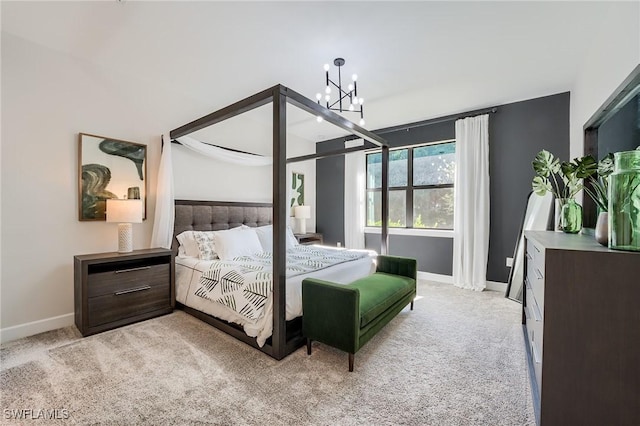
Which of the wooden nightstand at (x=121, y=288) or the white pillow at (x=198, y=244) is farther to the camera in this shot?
the white pillow at (x=198, y=244)

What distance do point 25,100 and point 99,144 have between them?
0.60 metres

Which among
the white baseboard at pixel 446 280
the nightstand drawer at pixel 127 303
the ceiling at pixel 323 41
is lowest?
the white baseboard at pixel 446 280

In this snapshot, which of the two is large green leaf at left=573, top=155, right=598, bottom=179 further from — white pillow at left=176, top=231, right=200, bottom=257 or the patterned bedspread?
white pillow at left=176, top=231, right=200, bottom=257

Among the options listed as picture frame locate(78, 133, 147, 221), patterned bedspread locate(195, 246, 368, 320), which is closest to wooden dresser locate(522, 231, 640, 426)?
patterned bedspread locate(195, 246, 368, 320)

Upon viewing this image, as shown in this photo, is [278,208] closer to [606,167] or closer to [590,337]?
[590,337]

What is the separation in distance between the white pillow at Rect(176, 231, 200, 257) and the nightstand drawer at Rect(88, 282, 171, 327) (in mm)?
453

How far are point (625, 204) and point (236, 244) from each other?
125 inches

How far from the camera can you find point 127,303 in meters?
2.64

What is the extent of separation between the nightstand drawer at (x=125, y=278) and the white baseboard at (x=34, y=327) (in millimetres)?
576

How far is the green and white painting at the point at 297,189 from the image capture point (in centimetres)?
532

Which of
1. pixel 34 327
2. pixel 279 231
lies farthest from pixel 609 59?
pixel 34 327

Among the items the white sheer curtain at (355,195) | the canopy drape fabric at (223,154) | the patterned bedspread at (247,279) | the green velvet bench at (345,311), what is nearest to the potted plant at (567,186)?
the green velvet bench at (345,311)

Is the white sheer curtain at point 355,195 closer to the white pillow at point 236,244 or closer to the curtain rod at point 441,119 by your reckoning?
the curtain rod at point 441,119

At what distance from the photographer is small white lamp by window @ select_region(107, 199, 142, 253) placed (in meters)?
2.64
